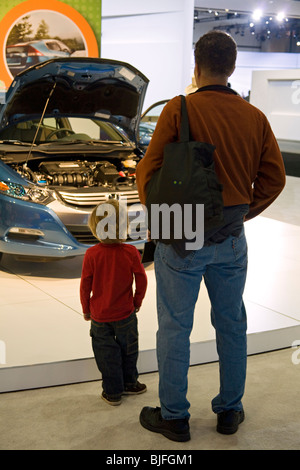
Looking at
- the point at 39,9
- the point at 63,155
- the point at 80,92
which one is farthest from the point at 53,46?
the point at 63,155

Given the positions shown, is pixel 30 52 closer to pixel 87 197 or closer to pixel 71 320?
pixel 87 197

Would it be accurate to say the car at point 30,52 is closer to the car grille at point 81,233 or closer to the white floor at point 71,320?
the white floor at point 71,320

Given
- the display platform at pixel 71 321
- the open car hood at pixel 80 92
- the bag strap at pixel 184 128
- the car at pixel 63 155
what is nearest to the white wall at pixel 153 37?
the car at pixel 63 155

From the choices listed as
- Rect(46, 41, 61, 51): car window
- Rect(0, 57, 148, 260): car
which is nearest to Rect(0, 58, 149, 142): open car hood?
Rect(0, 57, 148, 260): car

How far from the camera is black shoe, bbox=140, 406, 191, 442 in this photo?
2.44m

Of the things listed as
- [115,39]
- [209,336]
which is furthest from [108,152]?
[115,39]

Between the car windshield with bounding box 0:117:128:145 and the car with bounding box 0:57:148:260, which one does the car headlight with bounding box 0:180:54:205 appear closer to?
the car with bounding box 0:57:148:260

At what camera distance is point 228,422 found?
2.52 meters

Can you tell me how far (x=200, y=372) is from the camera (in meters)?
3.12

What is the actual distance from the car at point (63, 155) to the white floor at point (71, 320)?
33cm

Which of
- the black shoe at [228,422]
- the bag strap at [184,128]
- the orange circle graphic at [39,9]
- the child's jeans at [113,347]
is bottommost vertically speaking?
the black shoe at [228,422]

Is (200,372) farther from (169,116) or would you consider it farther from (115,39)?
(115,39)

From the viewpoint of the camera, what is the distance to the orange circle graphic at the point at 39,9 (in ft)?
27.7
